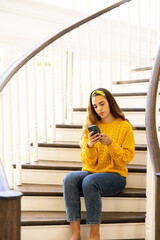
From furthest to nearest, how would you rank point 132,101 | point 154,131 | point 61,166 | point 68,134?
point 132,101
point 68,134
point 61,166
point 154,131

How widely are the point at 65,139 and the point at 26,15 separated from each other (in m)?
1.69

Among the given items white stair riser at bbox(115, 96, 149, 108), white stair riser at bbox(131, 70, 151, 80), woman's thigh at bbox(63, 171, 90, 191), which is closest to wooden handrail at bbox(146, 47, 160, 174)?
woman's thigh at bbox(63, 171, 90, 191)

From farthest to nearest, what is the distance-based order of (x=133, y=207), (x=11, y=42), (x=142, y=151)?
(x=11, y=42) < (x=142, y=151) < (x=133, y=207)

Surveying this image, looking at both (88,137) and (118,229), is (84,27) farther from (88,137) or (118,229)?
(118,229)

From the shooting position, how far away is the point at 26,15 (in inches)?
177

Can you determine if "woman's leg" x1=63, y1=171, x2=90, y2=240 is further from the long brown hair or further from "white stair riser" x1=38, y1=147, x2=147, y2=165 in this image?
"white stair riser" x1=38, y1=147, x2=147, y2=165

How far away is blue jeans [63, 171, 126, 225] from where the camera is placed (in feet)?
8.36

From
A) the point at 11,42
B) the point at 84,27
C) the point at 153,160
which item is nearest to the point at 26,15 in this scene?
the point at 11,42

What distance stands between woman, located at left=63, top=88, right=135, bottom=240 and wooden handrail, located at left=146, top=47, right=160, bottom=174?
38 cm

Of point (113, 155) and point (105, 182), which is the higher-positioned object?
point (113, 155)

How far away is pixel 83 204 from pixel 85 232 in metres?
0.23

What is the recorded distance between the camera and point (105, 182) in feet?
8.68

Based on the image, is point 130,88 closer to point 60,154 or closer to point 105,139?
point 60,154

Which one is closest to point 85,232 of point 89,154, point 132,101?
point 89,154
